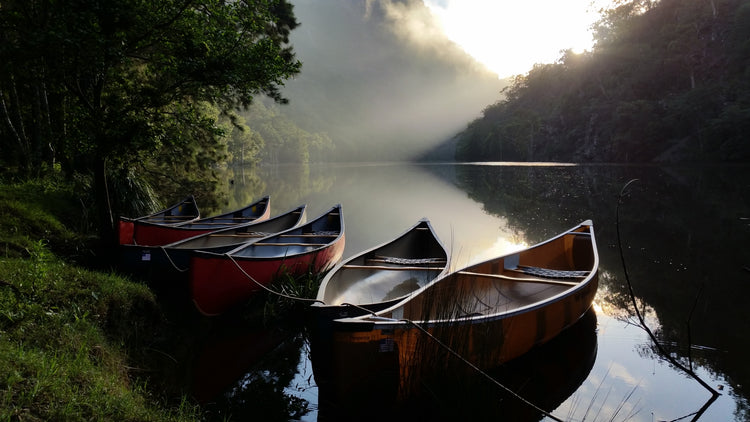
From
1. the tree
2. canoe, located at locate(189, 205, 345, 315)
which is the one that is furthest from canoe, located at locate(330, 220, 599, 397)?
the tree

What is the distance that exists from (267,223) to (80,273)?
15.6 feet

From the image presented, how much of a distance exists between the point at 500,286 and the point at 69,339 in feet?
16.1

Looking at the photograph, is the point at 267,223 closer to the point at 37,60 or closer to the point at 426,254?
the point at 426,254

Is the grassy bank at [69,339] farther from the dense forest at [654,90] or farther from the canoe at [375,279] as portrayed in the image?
the dense forest at [654,90]

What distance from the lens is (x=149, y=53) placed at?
712 cm

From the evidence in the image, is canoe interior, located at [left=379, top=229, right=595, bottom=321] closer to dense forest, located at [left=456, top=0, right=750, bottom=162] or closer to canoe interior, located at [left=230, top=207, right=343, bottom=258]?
canoe interior, located at [left=230, top=207, right=343, bottom=258]

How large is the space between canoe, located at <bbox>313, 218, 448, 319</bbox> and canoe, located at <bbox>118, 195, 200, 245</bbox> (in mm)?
4325

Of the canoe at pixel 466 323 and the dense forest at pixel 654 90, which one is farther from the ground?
the dense forest at pixel 654 90

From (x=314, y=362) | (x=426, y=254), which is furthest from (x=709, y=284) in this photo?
(x=314, y=362)

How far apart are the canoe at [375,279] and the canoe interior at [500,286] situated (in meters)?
0.27

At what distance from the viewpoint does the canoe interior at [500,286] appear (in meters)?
4.11

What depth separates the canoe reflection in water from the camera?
10.4 ft

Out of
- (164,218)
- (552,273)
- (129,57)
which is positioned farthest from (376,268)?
(164,218)

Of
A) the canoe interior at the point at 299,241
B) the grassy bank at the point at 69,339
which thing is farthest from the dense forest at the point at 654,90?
the grassy bank at the point at 69,339
